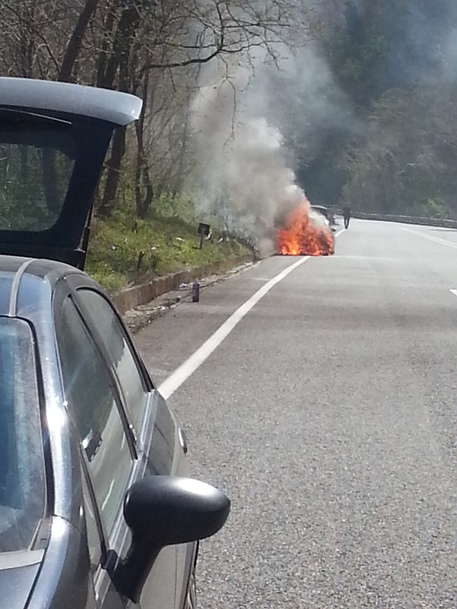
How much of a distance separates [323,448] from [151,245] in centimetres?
1477

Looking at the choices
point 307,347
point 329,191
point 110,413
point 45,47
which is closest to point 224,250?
point 45,47

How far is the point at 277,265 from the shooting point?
26281 mm

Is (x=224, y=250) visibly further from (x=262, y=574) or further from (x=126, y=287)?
(x=262, y=574)

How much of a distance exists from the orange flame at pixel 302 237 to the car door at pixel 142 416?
28.4m

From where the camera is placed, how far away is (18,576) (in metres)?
2.01

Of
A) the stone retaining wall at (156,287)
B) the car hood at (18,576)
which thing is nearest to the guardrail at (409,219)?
the stone retaining wall at (156,287)

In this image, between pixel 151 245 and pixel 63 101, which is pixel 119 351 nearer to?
pixel 63 101

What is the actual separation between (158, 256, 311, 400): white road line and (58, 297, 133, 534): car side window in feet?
17.7

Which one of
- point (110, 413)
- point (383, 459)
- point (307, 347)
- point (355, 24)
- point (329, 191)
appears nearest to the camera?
point (110, 413)

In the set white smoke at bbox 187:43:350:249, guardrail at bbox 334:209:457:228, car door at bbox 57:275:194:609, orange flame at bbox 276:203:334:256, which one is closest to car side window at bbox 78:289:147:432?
car door at bbox 57:275:194:609

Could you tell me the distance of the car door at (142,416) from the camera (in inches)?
113

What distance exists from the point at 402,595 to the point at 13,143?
2424 millimetres

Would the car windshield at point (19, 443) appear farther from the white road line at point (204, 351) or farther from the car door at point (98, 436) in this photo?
the white road line at point (204, 351)

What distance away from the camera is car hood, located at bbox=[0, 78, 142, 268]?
14.2 ft
